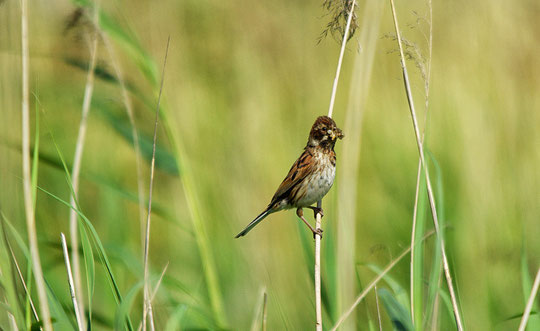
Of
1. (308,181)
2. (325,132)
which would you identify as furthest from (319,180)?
(325,132)

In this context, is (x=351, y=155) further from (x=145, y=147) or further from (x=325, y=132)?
(x=145, y=147)

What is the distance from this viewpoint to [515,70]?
13.9ft

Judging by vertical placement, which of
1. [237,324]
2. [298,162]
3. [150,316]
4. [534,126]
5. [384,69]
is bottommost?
[237,324]

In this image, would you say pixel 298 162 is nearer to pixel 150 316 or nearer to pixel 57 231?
pixel 150 316

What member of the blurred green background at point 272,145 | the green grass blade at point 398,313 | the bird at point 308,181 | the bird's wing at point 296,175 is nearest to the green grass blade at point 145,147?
the blurred green background at point 272,145

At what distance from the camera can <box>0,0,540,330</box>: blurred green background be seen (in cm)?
272

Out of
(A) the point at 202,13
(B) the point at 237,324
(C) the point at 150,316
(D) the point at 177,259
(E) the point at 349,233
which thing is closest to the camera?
(C) the point at 150,316

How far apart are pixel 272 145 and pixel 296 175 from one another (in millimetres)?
1125

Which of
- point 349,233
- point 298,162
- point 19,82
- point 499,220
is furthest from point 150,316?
point 499,220

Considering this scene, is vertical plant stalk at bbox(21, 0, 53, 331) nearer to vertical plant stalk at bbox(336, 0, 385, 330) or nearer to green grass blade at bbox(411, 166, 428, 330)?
vertical plant stalk at bbox(336, 0, 385, 330)

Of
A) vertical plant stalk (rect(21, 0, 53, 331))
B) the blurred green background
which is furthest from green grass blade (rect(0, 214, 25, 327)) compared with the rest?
the blurred green background

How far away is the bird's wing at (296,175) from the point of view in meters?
3.01

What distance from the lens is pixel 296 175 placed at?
307 centimetres

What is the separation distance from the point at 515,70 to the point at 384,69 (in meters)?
0.89
